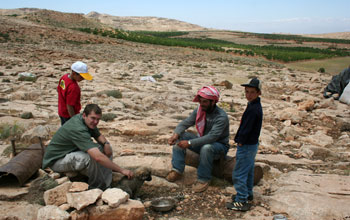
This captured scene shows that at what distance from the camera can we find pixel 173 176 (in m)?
4.21

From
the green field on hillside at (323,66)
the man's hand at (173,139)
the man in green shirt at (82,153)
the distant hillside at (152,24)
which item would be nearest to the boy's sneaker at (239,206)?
the man's hand at (173,139)

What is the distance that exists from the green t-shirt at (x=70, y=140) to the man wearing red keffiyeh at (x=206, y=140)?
1247 mm

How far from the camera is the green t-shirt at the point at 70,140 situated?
3.44 meters

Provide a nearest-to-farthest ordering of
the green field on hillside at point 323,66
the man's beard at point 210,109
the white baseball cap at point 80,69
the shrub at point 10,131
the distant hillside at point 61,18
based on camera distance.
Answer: the man's beard at point 210,109, the white baseball cap at point 80,69, the shrub at point 10,131, the green field on hillside at point 323,66, the distant hillside at point 61,18

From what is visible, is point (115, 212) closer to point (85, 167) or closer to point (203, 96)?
point (85, 167)

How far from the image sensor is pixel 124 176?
3.85 meters

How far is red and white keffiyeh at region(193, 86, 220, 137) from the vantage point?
3.93 m

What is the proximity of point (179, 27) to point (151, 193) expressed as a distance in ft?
419

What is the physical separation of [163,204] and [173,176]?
2.16 ft

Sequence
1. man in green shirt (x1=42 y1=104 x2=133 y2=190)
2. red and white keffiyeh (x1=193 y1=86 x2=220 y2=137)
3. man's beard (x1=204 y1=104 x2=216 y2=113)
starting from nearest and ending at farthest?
man in green shirt (x1=42 y1=104 x2=133 y2=190) < red and white keffiyeh (x1=193 y1=86 x2=220 y2=137) < man's beard (x1=204 y1=104 x2=216 y2=113)

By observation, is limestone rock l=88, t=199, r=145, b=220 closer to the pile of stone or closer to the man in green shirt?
the pile of stone

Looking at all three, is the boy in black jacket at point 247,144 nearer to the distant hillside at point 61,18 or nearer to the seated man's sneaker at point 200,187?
the seated man's sneaker at point 200,187

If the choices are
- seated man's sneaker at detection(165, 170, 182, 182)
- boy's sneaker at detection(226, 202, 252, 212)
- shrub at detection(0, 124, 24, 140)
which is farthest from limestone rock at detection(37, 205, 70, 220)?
shrub at detection(0, 124, 24, 140)

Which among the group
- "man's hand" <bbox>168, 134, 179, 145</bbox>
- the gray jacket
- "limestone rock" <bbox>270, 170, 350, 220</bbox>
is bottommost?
"limestone rock" <bbox>270, 170, 350, 220</bbox>
